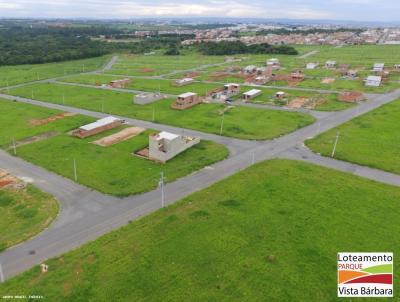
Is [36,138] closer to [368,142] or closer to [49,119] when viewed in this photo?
[49,119]

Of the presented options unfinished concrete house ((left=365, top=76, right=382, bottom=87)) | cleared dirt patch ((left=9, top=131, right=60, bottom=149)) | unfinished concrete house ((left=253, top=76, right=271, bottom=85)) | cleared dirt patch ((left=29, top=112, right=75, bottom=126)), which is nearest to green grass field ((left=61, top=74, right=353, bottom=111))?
unfinished concrete house ((left=253, top=76, right=271, bottom=85))

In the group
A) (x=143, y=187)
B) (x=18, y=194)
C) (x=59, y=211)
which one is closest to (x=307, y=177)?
(x=143, y=187)

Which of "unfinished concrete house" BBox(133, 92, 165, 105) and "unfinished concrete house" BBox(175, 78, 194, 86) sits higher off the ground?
"unfinished concrete house" BBox(175, 78, 194, 86)

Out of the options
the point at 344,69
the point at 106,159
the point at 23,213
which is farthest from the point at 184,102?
the point at 344,69

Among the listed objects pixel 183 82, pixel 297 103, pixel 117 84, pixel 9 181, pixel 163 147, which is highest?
pixel 183 82

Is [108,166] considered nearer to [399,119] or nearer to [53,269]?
[53,269]

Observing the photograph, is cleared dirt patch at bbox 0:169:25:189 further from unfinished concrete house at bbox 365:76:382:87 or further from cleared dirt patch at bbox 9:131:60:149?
unfinished concrete house at bbox 365:76:382:87
